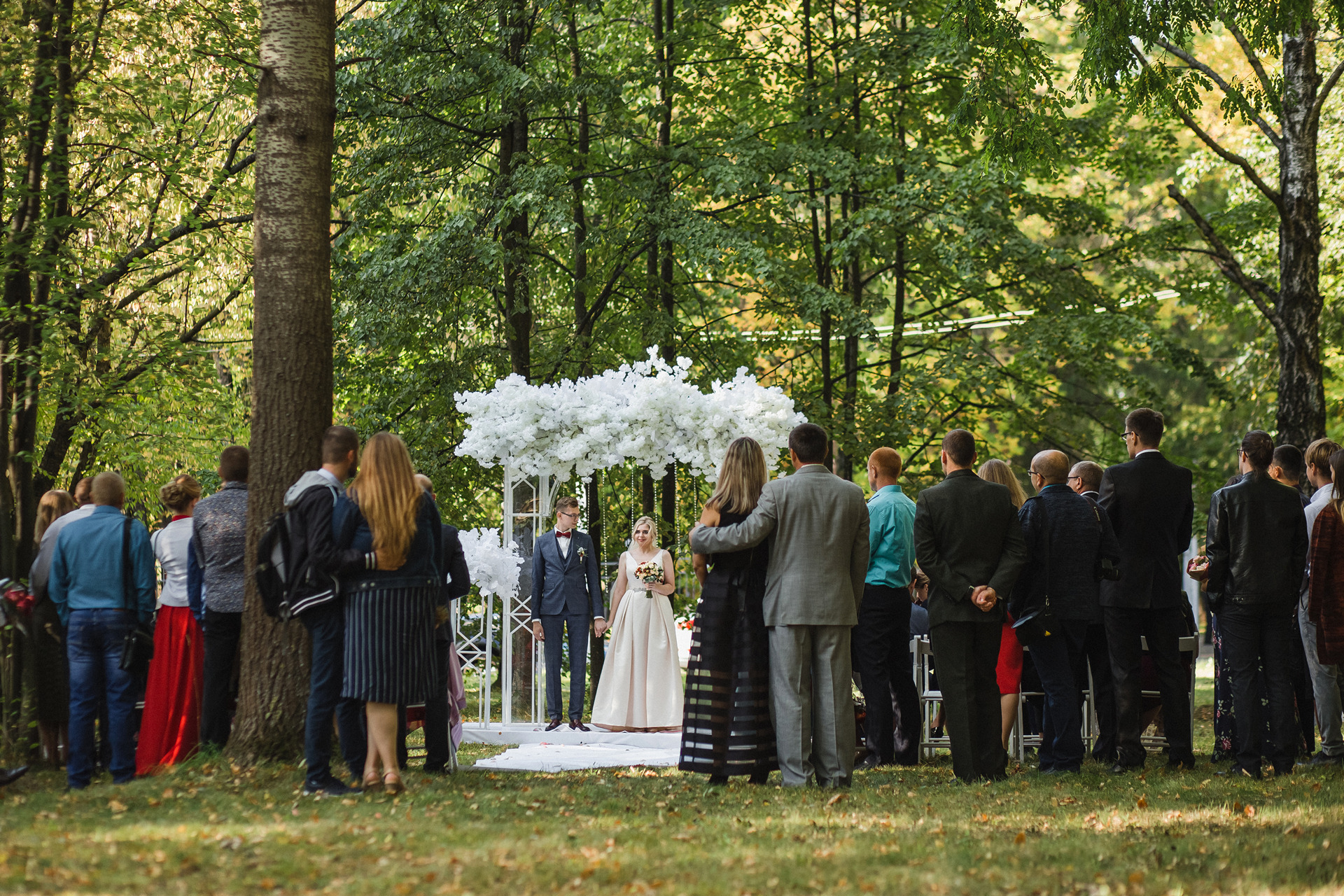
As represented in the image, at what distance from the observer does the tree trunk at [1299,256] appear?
37.8ft

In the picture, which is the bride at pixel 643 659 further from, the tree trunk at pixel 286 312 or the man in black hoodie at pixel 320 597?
the man in black hoodie at pixel 320 597

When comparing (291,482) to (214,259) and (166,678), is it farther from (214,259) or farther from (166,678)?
(214,259)

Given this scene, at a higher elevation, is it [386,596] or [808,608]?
[386,596]

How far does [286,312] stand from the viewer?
7.07 metres

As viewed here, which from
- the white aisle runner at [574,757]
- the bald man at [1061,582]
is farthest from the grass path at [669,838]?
Result: the white aisle runner at [574,757]

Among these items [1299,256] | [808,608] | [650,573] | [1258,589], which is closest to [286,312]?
[808,608]

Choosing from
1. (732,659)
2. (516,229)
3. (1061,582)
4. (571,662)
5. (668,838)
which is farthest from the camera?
(516,229)

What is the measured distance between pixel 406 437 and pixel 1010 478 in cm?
823

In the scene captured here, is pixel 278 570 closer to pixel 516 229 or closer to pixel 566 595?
pixel 566 595

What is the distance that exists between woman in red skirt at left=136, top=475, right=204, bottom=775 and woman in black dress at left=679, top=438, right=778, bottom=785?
10.2 ft

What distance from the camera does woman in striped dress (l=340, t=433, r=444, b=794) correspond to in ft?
19.7

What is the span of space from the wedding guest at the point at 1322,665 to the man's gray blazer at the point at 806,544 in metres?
2.94

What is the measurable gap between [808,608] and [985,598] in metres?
1.06

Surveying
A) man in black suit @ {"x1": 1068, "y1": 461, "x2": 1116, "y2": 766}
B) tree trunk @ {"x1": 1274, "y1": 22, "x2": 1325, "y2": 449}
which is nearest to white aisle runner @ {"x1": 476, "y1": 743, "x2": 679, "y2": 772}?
man in black suit @ {"x1": 1068, "y1": 461, "x2": 1116, "y2": 766}
